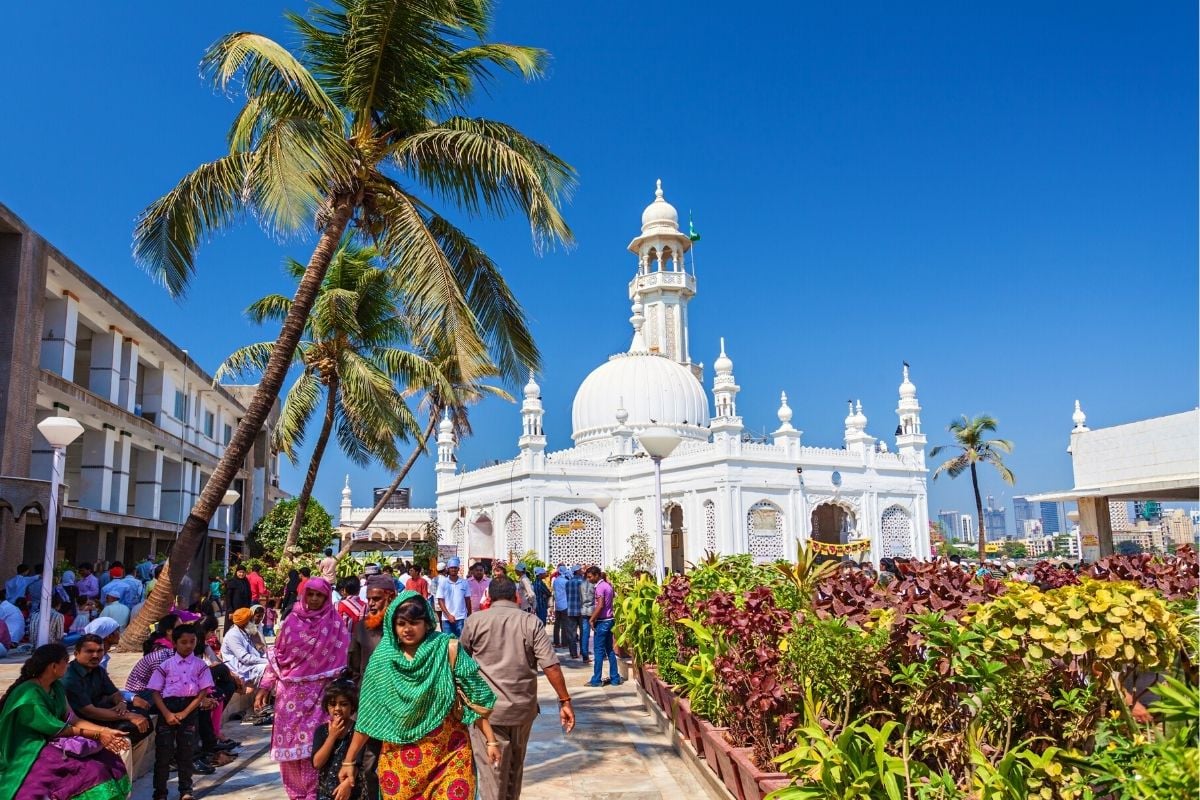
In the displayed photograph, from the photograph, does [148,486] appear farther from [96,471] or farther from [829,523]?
[829,523]

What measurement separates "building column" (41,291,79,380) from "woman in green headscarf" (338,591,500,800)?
17.1 metres

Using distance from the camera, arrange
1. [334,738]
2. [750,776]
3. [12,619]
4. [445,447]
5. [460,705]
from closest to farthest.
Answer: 1. [460,705]
2. [334,738]
3. [750,776]
4. [12,619]
5. [445,447]

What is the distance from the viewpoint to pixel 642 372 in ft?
131

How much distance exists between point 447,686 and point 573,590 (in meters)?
10.1

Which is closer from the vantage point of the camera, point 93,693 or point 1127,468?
point 93,693

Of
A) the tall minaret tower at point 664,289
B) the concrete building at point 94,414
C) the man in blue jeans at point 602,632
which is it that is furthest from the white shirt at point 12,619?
the tall minaret tower at point 664,289

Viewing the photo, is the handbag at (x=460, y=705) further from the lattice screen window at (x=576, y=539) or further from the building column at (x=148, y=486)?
the lattice screen window at (x=576, y=539)

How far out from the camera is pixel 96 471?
21.0m

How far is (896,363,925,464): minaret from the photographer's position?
3453 cm

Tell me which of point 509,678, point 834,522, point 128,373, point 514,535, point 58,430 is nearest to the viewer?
point 509,678

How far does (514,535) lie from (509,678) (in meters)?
27.7

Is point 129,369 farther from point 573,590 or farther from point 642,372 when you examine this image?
point 642,372

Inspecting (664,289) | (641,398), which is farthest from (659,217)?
(641,398)

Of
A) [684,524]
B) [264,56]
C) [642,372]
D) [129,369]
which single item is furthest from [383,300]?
[642,372]
